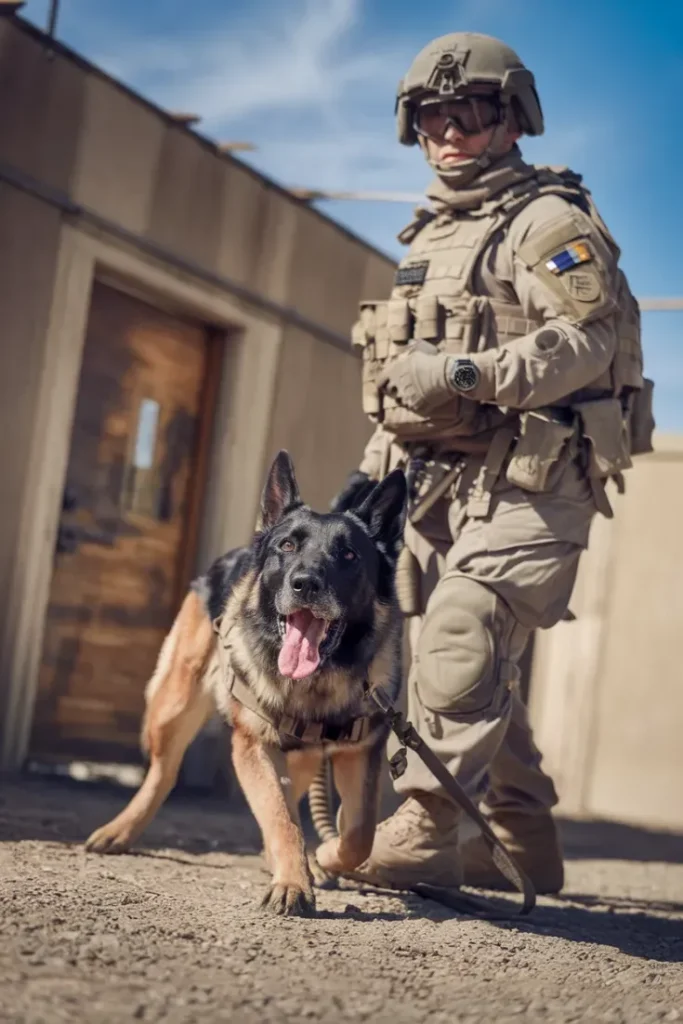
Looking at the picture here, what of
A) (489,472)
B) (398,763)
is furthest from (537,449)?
(398,763)

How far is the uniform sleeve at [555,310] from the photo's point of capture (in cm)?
378

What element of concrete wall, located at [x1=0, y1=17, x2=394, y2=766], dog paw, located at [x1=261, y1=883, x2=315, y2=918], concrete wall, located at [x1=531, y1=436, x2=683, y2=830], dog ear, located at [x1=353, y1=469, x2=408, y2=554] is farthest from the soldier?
concrete wall, located at [x1=531, y1=436, x2=683, y2=830]

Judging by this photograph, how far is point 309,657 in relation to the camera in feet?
11.6

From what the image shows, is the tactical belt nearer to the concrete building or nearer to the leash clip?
the leash clip

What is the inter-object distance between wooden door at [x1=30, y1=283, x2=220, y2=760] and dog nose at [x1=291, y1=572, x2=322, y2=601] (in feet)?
10.9

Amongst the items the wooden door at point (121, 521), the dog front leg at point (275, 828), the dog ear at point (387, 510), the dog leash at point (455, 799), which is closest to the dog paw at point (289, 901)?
the dog front leg at point (275, 828)

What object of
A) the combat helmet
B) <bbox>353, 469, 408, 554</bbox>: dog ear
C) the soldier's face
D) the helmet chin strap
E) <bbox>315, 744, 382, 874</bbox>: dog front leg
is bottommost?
<bbox>315, 744, 382, 874</bbox>: dog front leg

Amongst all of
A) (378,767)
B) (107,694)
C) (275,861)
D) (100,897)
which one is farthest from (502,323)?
(107,694)

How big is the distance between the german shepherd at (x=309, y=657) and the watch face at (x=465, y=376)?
33cm

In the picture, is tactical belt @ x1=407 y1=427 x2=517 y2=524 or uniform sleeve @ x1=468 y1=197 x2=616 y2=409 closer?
uniform sleeve @ x1=468 y1=197 x2=616 y2=409

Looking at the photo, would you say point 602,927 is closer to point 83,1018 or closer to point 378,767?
point 378,767

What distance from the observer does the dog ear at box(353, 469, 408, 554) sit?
149 inches

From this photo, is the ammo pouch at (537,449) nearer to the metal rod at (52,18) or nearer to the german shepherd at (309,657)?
the german shepherd at (309,657)

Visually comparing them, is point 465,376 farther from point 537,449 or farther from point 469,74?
point 469,74
